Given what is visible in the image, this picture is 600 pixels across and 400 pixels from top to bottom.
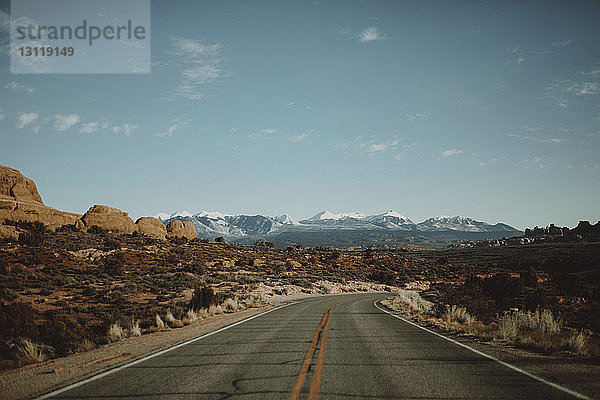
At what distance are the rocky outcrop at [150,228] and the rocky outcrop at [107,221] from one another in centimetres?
140

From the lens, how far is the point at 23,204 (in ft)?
218

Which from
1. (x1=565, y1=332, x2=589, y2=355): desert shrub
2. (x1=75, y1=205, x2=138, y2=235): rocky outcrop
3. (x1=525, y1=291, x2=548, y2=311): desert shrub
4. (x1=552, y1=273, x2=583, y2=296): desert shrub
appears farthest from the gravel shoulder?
(x1=75, y1=205, x2=138, y2=235): rocky outcrop

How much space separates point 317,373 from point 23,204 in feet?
262

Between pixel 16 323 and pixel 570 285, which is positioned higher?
pixel 16 323

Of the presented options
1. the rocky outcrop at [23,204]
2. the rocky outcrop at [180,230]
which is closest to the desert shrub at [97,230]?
the rocky outcrop at [23,204]

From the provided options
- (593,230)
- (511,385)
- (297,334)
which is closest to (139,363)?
(297,334)

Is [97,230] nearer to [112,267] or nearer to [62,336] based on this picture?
[112,267]

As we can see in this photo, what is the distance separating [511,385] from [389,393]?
2303mm

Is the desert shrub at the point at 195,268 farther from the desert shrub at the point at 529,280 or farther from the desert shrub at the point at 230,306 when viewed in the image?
the desert shrub at the point at 529,280

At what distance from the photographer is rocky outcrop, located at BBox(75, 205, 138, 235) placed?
6856cm

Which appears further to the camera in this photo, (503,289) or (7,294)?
(503,289)

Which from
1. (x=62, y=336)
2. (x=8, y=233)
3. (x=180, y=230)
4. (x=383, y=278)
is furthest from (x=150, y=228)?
(x=62, y=336)

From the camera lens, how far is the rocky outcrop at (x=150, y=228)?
7656 centimetres

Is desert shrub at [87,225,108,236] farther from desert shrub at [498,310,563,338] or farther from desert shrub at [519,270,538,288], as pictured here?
desert shrub at [498,310,563,338]
